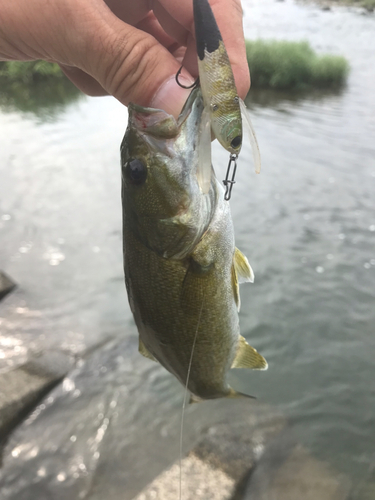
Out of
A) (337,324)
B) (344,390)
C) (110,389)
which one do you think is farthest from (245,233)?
(110,389)

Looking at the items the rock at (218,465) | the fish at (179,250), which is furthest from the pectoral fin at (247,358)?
the rock at (218,465)

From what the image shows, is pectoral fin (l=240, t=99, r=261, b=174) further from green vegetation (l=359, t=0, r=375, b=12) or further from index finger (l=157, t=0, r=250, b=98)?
green vegetation (l=359, t=0, r=375, b=12)

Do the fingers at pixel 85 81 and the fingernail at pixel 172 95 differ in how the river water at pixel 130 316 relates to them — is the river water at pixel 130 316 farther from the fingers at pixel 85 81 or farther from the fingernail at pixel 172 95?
the fingernail at pixel 172 95

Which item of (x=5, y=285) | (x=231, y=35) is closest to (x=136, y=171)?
(x=231, y=35)

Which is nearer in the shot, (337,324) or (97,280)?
(337,324)

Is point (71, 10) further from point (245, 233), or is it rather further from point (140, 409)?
point (245, 233)

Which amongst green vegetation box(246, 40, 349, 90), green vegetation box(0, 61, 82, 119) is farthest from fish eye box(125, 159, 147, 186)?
green vegetation box(246, 40, 349, 90)

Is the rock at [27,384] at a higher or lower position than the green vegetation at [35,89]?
lower
